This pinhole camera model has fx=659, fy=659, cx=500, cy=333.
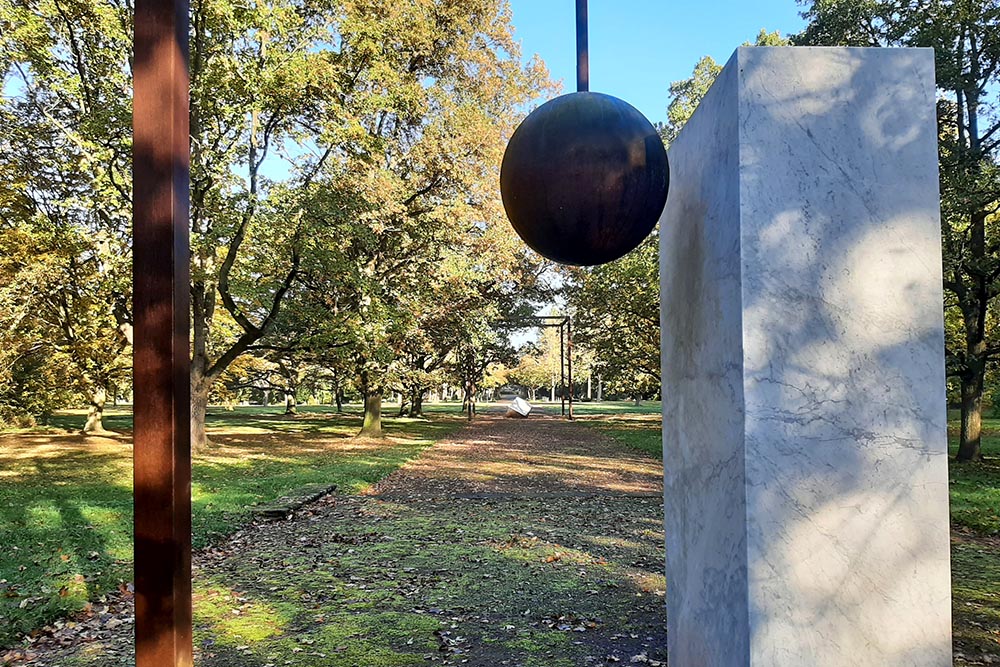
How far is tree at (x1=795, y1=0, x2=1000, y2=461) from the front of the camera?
461 inches

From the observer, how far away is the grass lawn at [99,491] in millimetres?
5262

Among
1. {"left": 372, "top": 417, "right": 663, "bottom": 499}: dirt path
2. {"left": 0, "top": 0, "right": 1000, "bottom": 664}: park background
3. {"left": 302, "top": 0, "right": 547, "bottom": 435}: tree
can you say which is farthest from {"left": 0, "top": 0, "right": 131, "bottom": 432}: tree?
{"left": 372, "top": 417, "right": 663, "bottom": 499}: dirt path

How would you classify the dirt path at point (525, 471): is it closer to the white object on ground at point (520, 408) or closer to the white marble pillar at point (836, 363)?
the white marble pillar at point (836, 363)

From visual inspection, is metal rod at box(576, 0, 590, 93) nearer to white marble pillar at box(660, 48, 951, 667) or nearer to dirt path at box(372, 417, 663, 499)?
white marble pillar at box(660, 48, 951, 667)

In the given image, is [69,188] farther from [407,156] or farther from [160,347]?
[160,347]

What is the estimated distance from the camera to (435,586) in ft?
18.1

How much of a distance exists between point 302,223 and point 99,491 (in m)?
7.19

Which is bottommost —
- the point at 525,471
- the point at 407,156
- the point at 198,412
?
the point at 525,471

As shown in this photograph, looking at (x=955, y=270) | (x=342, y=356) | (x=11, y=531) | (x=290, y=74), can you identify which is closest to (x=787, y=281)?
(x=11, y=531)

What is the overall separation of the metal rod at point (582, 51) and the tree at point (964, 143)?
36.5ft

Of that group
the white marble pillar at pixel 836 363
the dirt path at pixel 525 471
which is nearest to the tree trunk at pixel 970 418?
the dirt path at pixel 525 471

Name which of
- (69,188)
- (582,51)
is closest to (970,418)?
(582,51)

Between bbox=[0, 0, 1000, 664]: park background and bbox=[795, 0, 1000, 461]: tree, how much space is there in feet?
0.17

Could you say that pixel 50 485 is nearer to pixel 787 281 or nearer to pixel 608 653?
pixel 608 653
